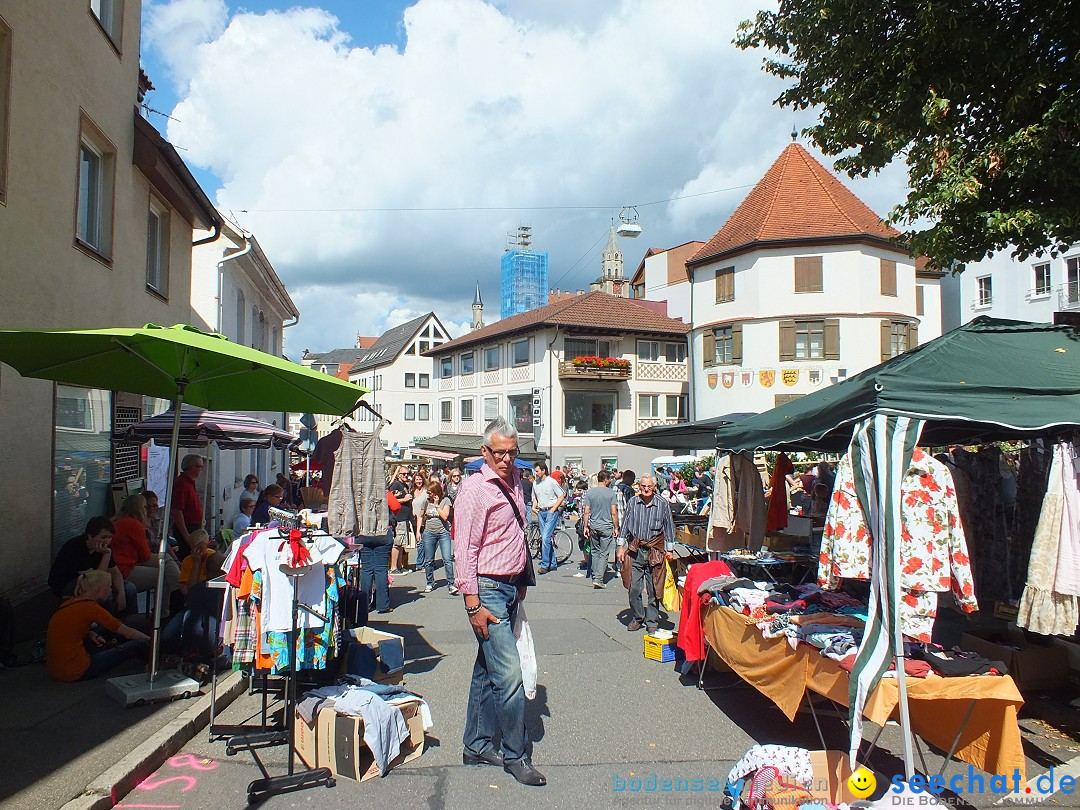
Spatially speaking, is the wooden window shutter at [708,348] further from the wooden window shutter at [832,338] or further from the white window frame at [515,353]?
the white window frame at [515,353]

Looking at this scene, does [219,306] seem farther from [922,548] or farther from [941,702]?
[941,702]

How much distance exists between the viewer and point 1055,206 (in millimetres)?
6699

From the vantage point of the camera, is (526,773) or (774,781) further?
(526,773)

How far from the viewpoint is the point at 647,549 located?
893 centimetres

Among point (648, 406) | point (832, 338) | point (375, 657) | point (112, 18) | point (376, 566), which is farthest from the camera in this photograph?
point (648, 406)

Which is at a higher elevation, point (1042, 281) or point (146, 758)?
point (1042, 281)

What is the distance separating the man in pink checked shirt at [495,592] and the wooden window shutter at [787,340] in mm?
27987

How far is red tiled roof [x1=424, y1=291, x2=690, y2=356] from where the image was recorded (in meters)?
39.2

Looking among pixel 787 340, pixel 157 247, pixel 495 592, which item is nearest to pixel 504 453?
pixel 495 592

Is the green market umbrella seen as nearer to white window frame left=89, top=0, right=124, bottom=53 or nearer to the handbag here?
the handbag

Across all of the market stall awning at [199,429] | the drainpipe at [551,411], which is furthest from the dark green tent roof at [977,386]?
the drainpipe at [551,411]

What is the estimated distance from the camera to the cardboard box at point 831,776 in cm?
420

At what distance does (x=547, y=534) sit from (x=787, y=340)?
19.1 m

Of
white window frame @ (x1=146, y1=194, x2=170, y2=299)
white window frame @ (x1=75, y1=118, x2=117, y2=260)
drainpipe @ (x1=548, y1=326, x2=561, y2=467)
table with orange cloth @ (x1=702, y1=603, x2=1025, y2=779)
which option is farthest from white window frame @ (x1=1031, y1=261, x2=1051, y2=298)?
white window frame @ (x1=75, y1=118, x2=117, y2=260)
